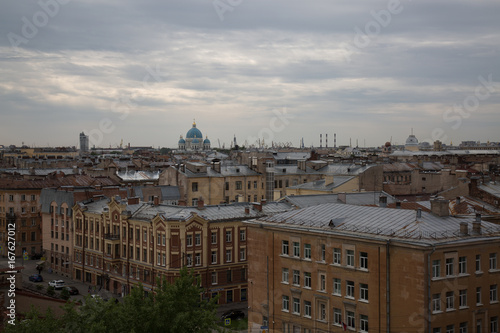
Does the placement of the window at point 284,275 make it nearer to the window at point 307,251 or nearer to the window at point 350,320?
the window at point 307,251

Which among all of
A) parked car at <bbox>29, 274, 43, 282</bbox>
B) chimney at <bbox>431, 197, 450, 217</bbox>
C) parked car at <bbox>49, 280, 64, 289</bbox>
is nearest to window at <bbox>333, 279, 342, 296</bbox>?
Answer: chimney at <bbox>431, 197, 450, 217</bbox>

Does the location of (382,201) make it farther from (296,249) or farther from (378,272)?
(378,272)

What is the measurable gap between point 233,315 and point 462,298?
2069cm

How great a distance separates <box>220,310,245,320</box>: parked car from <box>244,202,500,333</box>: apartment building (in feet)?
32.3

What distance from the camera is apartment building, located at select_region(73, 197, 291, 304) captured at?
4822 centimetres

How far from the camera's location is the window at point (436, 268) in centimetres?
2884

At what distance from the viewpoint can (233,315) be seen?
46.2 metres

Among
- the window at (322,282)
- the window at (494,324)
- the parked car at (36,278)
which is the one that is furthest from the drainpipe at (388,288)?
the parked car at (36,278)

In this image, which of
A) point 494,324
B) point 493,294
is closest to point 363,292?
point 493,294

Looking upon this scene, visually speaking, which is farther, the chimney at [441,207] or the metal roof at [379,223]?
the chimney at [441,207]

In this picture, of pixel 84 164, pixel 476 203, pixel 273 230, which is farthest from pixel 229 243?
pixel 84 164

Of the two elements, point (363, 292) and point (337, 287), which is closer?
point (363, 292)

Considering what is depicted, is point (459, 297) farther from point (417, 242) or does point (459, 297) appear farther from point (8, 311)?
point (8, 311)

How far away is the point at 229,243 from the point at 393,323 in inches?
896
